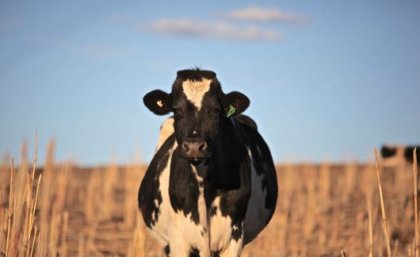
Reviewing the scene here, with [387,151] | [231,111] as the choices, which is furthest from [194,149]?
[387,151]

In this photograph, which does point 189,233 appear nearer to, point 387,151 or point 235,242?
point 235,242

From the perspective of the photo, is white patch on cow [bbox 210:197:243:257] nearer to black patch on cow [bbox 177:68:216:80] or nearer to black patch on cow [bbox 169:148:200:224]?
black patch on cow [bbox 169:148:200:224]

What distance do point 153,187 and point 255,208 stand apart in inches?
46.9

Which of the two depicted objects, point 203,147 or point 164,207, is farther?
point 164,207

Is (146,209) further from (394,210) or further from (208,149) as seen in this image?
(394,210)

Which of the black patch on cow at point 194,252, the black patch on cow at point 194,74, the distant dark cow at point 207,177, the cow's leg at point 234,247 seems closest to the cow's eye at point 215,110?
the distant dark cow at point 207,177

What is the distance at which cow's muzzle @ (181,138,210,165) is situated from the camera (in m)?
6.36

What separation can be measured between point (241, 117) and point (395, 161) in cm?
1949

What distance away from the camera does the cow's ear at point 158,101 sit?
725 cm

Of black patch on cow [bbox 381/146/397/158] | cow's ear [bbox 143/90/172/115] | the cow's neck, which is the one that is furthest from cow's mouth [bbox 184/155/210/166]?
black patch on cow [bbox 381/146/397/158]

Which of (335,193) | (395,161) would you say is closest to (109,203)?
(335,193)

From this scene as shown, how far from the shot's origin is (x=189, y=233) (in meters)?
7.15

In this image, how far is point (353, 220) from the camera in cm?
1702

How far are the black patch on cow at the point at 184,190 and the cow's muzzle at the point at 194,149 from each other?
27.9 inches
